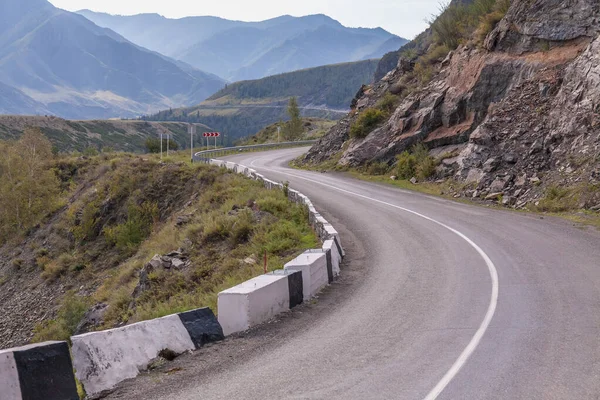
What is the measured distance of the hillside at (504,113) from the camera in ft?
73.5

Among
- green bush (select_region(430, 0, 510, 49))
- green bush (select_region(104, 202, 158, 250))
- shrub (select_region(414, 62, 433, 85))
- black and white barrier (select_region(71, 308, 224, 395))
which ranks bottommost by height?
green bush (select_region(104, 202, 158, 250))

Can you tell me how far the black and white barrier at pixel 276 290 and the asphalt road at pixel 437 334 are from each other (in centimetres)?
37

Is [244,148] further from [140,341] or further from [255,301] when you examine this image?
[140,341]

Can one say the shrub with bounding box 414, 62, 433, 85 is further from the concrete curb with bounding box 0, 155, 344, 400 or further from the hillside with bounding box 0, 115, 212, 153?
the hillside with bounding box 0, 115, 212, 153

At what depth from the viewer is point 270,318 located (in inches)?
358

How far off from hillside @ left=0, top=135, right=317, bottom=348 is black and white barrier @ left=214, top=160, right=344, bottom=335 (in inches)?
52.9

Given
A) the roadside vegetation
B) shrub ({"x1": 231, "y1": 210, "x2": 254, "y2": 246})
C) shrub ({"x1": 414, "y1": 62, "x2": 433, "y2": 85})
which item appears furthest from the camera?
the roadside vegetation

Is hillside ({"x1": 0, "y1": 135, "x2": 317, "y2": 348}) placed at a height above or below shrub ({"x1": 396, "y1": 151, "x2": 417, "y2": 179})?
below

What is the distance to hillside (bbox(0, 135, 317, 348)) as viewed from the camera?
15.8 meters

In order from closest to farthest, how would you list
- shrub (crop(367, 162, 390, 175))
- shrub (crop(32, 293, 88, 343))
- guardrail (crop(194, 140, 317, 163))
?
shrub (crop(32, 293, 88, 343)) → shrub (crop(367, 162, 390, 175)) → guardrail (crop(194, 140, 317, 163))

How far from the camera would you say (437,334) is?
8117mm

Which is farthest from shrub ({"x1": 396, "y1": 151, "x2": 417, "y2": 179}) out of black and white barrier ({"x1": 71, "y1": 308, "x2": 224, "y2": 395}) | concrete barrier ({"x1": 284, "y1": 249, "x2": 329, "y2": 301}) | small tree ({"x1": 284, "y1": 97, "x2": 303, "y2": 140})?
small tree ({"x1": 284, "y1": 97, "x2": 303, "y2": 140})

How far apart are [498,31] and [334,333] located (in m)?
26.6

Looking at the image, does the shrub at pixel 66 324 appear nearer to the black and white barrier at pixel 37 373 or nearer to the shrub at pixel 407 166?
the black and white barrier at pixel 37 373
